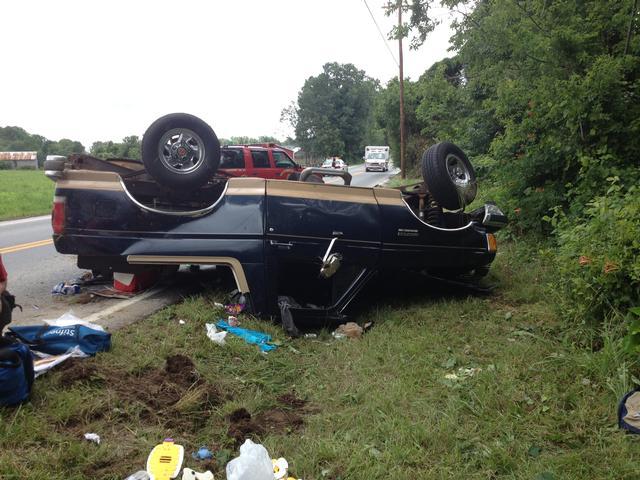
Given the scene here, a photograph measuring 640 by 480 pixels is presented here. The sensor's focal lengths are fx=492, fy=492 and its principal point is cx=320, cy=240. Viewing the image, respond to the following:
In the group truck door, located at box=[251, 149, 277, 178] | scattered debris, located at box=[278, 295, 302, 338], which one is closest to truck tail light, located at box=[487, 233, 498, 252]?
scattered debris, located at box=[278, 295, 302, 338]

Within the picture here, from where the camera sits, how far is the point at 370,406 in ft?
10.1

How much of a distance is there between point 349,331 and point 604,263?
2.10m

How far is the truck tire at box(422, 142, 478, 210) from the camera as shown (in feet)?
16.7

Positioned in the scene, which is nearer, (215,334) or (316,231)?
(215,334)

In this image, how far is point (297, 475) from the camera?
2.47 metres

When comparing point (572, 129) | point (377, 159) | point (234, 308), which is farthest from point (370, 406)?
point (377, 159)

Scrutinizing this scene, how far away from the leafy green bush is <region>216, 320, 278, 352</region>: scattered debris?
95.9 inches

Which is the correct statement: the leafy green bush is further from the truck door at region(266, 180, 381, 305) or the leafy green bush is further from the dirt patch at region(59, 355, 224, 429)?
the dirt patch at region(59, 355, 224, 429)

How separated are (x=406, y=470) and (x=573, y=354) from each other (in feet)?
5.72

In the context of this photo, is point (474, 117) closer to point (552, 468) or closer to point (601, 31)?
point (601, 31)

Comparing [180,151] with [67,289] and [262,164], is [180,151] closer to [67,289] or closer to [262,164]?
[67,289]

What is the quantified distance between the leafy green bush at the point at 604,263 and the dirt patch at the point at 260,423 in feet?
7.82

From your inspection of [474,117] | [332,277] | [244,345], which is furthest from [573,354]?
[474,117]

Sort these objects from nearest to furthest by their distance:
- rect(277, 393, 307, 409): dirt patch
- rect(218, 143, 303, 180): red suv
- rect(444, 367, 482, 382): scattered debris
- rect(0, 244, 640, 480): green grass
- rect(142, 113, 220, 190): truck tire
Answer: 1. rect(0, 244, 640, 480): green grass
2. rect(277, 393, 307, 409): dirt patch
3. rect(444, 367, 482, 382): scattered debris
4. rect(142, 113, 220, 190): truck tire
5. rect(218, 143, 303, 180): red suv
